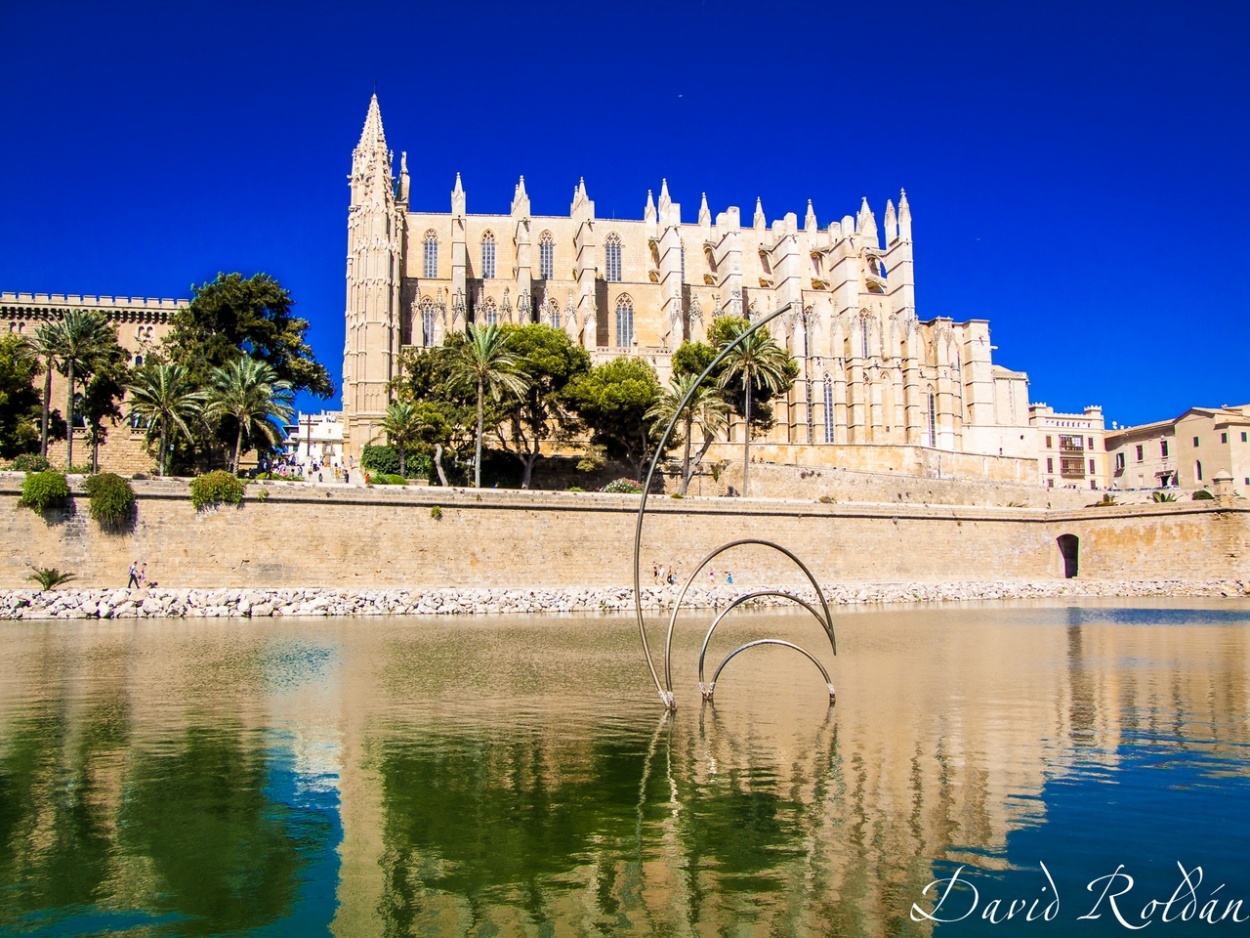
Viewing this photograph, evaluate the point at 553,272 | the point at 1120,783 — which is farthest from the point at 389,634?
the point at 553,272

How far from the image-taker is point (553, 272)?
205ft

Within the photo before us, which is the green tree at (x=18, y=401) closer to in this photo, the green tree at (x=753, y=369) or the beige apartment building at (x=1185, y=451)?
the green tree at (x=753, y=369)

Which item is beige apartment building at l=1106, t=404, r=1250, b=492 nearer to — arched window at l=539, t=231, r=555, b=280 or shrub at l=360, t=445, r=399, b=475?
arched window at l=539, t=231, r=555, b=280

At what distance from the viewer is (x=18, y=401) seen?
1459 inches

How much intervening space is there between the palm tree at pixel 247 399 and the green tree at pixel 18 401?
24.3 ft

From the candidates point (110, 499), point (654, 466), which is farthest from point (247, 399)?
point (654, 466)

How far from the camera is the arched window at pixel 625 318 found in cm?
6059

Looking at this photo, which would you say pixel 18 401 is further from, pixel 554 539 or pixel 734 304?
pixel 734 304

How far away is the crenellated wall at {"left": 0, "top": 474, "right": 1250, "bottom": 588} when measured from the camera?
28.5m

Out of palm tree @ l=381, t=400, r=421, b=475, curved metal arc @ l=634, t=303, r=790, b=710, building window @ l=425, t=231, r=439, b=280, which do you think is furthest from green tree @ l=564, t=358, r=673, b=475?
curved metal arc @ l=634, t=303, r=790, b=710

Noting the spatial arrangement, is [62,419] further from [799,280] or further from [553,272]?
[799,280]

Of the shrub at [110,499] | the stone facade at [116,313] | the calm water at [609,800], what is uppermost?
the stone facade at [116,313]

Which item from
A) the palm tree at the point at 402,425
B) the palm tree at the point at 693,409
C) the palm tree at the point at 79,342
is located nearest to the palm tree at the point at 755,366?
the palm tree at the point at 693,409

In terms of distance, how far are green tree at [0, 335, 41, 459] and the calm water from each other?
23646 millimetres
